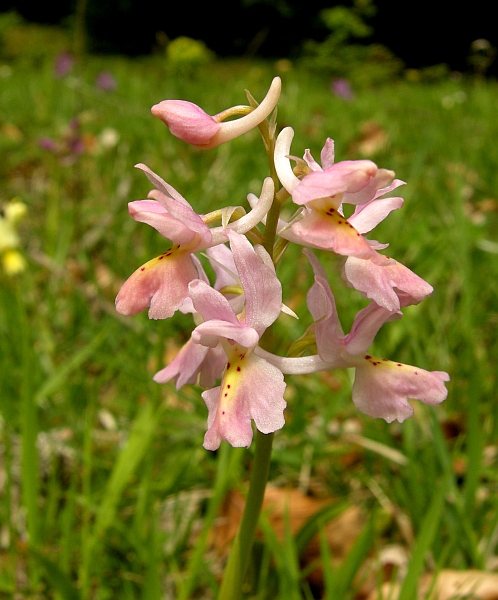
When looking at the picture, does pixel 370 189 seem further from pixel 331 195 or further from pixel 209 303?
pixel 209 303

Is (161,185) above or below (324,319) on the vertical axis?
above

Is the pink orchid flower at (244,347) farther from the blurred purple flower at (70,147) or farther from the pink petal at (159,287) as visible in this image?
the blurred purple flower at (70,147)

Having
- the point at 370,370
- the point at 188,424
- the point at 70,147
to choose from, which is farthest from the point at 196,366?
the point at 70,147

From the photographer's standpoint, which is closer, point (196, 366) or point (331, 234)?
point (331, 234)

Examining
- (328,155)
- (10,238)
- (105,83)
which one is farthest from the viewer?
(105,83)

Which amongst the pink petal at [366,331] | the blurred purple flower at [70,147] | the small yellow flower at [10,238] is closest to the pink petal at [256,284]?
the pink petal at [366,331]

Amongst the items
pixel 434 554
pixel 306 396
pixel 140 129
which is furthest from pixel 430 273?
pixel 140 129
